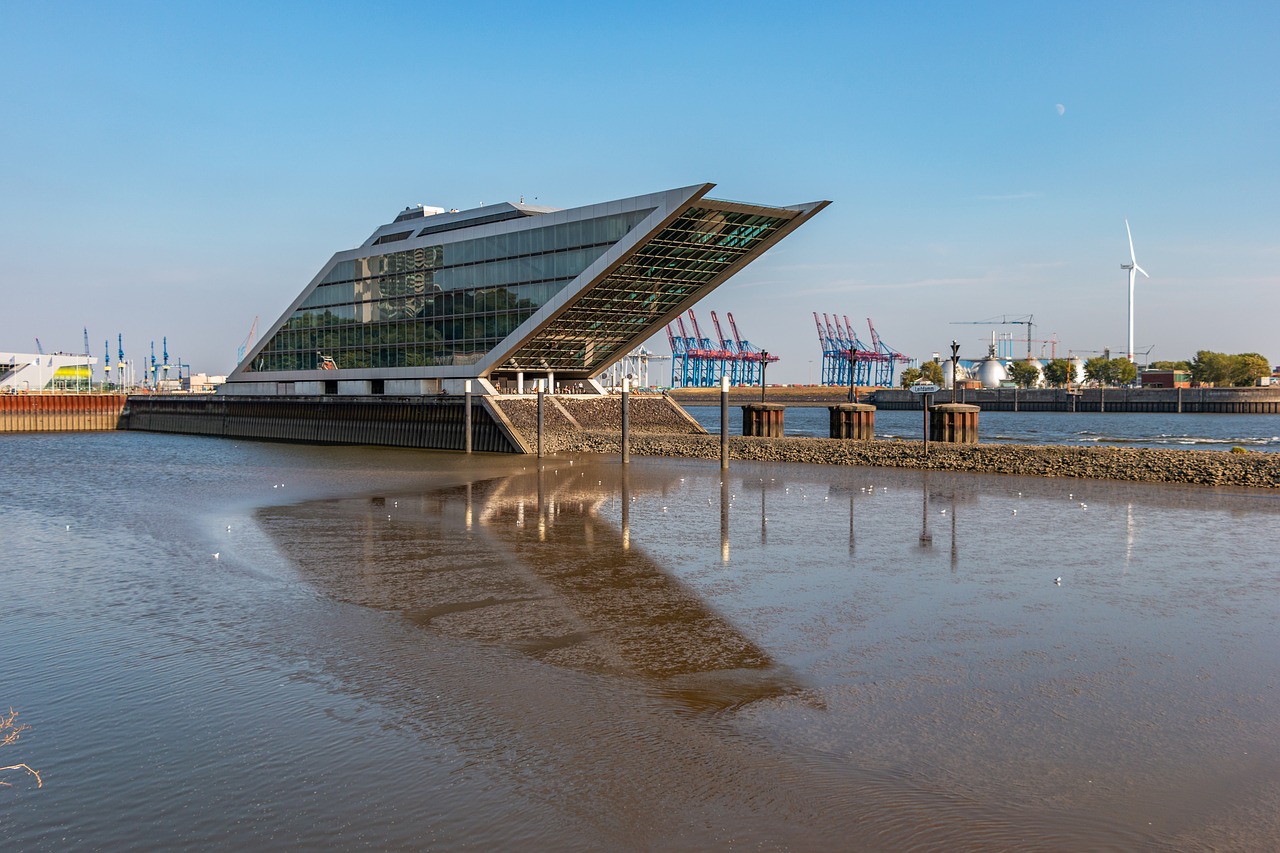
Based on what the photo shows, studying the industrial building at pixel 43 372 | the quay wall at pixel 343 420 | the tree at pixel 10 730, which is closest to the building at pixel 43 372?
the industrial building at pixel 43 372

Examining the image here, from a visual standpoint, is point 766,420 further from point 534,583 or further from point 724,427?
point 534,583

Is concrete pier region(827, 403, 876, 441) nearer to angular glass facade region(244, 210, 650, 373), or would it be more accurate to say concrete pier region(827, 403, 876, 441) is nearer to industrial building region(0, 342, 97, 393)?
angular glass facade region(244, 210, 650, 373)

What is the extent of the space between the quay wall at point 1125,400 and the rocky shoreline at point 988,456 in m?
96.4

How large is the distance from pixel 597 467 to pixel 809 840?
39.1 meters

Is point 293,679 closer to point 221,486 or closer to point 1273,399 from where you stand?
point 221,486

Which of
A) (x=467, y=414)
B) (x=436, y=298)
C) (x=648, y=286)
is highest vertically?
(x=436, y=298)

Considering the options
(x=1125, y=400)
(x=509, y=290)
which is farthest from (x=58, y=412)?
(x=1125, y=400)

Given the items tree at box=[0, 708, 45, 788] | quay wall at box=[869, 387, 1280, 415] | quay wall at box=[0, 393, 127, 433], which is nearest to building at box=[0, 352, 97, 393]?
quay wall at box=[0, 393, 127, 433]

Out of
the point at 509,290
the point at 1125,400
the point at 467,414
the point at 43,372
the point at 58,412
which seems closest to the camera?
the point at 467,414

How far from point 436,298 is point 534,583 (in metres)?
49.0

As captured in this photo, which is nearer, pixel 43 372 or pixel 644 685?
pixel 644 685

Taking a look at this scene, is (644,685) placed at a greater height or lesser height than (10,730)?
lesser

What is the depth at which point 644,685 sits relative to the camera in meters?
13.1

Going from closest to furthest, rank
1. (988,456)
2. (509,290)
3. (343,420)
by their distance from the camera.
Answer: (988,456), (509,290), (343,420)
